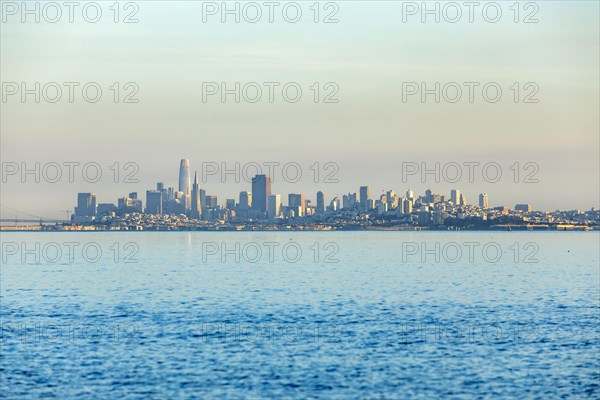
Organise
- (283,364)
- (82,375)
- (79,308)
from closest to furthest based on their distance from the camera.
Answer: (82,375)
(283,364)
(79,308)

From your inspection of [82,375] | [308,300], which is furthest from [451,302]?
[82,375]

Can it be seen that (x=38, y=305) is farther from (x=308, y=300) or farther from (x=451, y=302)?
(x=451, y=302)

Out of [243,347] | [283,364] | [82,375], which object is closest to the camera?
[82,375]

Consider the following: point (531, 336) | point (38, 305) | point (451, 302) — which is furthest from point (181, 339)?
point (451, 302)

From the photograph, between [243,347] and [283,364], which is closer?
[283,364]

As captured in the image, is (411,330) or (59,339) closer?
(59,339)

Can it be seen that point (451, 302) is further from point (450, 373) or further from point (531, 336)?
point (450, 373)

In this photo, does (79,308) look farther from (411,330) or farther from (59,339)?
(411,330)

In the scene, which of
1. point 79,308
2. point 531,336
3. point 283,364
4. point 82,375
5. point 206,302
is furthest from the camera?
point 206,302

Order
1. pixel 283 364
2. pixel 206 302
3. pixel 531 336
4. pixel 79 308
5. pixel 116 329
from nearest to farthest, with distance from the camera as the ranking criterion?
pixel 283 364, pixel 531 336, pixel 116 329, pixel 79 308, pixel 206 302
